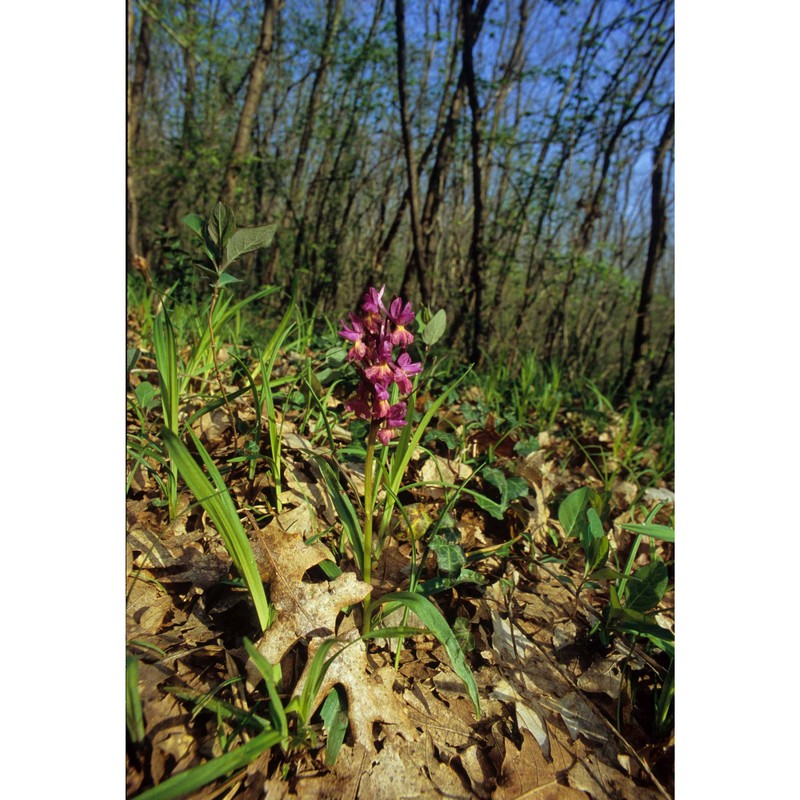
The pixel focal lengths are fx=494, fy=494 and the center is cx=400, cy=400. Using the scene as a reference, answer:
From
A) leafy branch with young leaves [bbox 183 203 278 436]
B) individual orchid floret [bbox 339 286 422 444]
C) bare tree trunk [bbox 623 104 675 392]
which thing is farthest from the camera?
bare tree trunk [bbox 623 104 675 392]

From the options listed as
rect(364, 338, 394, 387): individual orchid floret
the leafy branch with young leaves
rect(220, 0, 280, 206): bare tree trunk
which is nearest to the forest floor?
rect(364, 338, 394, 387): individual orchid floret

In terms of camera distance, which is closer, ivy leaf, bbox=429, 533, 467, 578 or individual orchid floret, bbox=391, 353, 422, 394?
individual orchid floret, bbox=391, 353, 422, 394

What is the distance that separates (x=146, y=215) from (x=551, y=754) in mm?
7315

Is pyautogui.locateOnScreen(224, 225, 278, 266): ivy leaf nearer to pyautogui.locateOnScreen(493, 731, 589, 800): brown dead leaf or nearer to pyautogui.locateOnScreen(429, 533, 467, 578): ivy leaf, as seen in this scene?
pyautogui.locateOnScreen(429, 533, 467, 578): ivy leaf

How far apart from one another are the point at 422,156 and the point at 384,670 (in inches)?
151

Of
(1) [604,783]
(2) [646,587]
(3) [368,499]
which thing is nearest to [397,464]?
(3) [368,499]

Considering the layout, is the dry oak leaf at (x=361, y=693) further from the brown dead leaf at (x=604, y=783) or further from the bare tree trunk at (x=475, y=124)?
the bare tree trunk at (x=475, y=124)

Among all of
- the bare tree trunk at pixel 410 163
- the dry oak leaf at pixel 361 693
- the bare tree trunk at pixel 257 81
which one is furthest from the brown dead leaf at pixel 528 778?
the bare tree trunk at pixel 257 81

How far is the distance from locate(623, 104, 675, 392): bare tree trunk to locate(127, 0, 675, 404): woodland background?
0.01m

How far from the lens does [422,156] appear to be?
387cm

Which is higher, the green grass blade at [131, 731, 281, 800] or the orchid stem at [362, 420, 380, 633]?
the orchid stem at [362, 420, 380, 633]

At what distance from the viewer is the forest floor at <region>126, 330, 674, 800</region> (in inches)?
28.2
